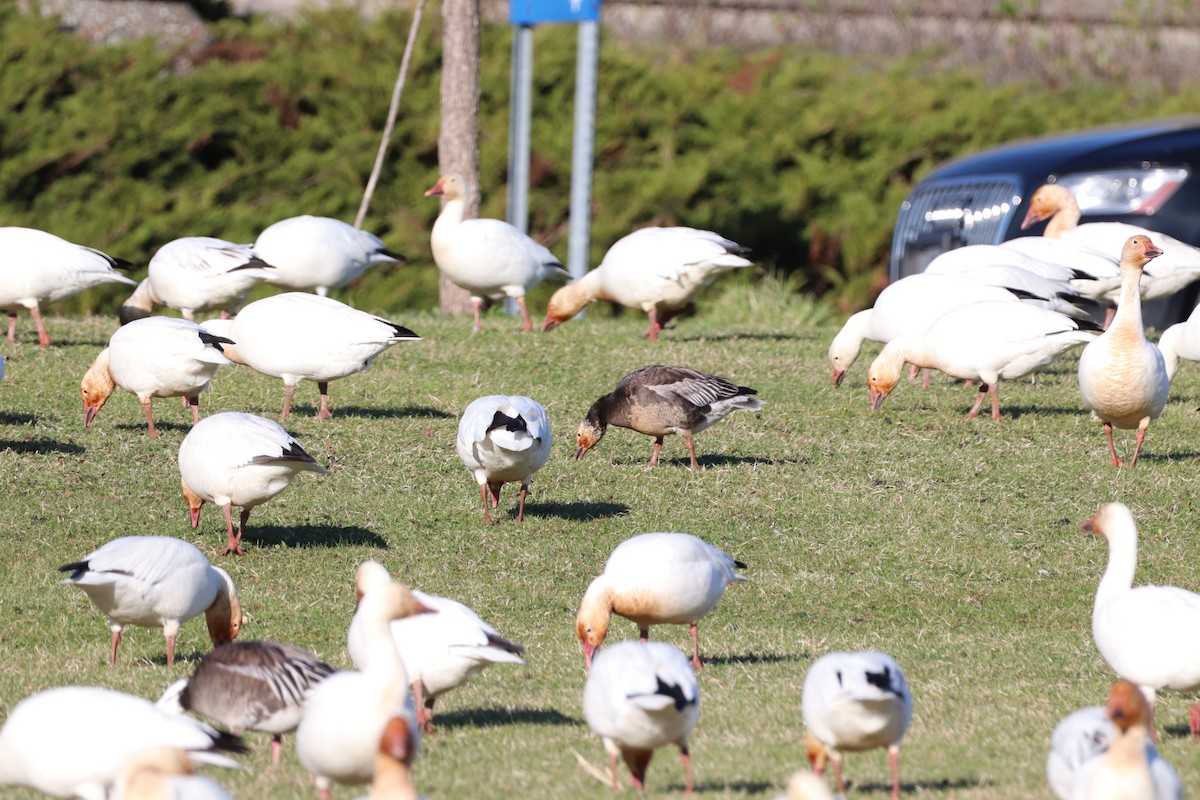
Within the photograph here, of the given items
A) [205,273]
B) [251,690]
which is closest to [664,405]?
[205,273]

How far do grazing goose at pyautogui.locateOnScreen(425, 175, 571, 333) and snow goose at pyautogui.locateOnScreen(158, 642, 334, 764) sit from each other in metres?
7.23

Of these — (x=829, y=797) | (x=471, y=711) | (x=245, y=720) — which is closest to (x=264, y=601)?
(x=471, y=711)

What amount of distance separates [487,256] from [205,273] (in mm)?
2203

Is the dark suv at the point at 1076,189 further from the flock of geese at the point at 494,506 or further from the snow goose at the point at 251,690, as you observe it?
the snow goose at the point at 251,690

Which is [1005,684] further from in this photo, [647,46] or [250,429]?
[647,46]

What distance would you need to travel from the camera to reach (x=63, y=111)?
49.9 ft

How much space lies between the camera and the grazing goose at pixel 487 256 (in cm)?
1220

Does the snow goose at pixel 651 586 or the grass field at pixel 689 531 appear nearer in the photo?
the grass field at pixel 689 531

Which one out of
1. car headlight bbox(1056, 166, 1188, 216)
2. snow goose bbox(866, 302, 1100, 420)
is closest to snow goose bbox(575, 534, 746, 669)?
snow goose bbox(866, 302, 1100, 420)

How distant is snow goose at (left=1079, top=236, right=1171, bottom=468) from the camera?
28.2 ft

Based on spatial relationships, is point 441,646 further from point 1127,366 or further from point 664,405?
point 1127,366

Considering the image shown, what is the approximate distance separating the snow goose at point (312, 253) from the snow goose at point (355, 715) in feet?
24.0

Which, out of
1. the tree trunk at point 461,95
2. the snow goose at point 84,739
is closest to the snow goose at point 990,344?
the tree trunk at point 461,95

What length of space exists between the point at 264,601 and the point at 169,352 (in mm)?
2208
